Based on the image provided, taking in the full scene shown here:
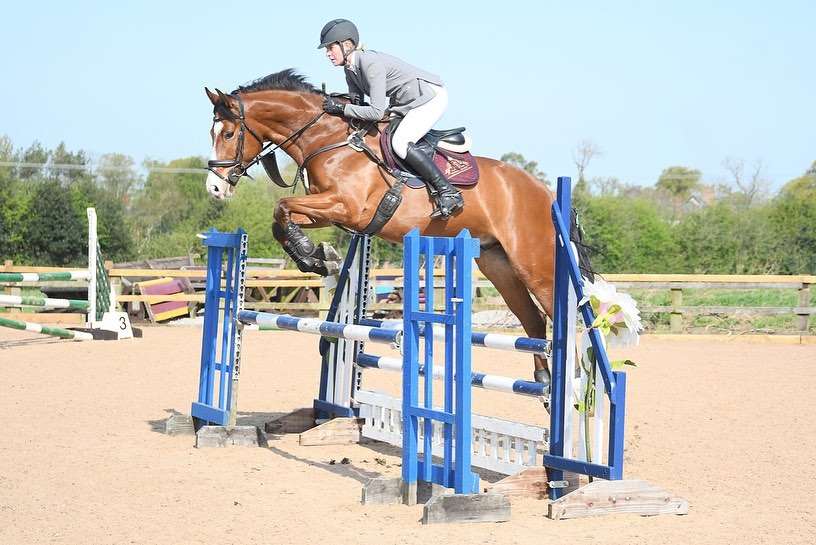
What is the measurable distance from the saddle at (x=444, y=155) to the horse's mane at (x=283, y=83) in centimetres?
60

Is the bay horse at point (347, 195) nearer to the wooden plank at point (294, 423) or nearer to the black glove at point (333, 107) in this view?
the black glove at point (333, 107)

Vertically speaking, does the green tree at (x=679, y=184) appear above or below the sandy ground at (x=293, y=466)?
above

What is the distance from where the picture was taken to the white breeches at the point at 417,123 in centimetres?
577

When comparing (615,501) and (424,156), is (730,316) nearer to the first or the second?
(424,156)

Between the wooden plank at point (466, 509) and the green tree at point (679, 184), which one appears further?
the green tree at point (679, 184)

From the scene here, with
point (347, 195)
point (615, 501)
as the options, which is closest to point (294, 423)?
point (347, 195)

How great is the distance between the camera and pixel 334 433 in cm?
568

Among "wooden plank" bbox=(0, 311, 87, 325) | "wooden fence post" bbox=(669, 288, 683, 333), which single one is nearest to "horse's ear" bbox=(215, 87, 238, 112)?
"wooden plank" bbox=(0, 311, 87, 325)

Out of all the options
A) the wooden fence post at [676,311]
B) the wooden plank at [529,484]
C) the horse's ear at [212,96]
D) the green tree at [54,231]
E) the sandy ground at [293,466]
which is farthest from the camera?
the green tree at [54,231]

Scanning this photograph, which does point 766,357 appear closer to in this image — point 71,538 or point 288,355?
point 288,355

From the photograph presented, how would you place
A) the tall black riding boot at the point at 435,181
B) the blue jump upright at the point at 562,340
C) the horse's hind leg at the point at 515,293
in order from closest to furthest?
1. the blue jump upright at the point at 562,340
2. the tall black riding boot at the point at 435,181
3. the horse's hind leg at the point at 515,293

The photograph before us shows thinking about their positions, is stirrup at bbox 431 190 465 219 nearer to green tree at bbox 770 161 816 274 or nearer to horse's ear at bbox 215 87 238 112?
horse's ear at bbox 215 87 238 112

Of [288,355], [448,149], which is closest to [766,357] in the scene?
[288,355]

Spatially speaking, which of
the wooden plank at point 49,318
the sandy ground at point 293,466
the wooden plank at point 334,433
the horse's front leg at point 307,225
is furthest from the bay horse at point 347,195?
the wooden plank at point 49,318
